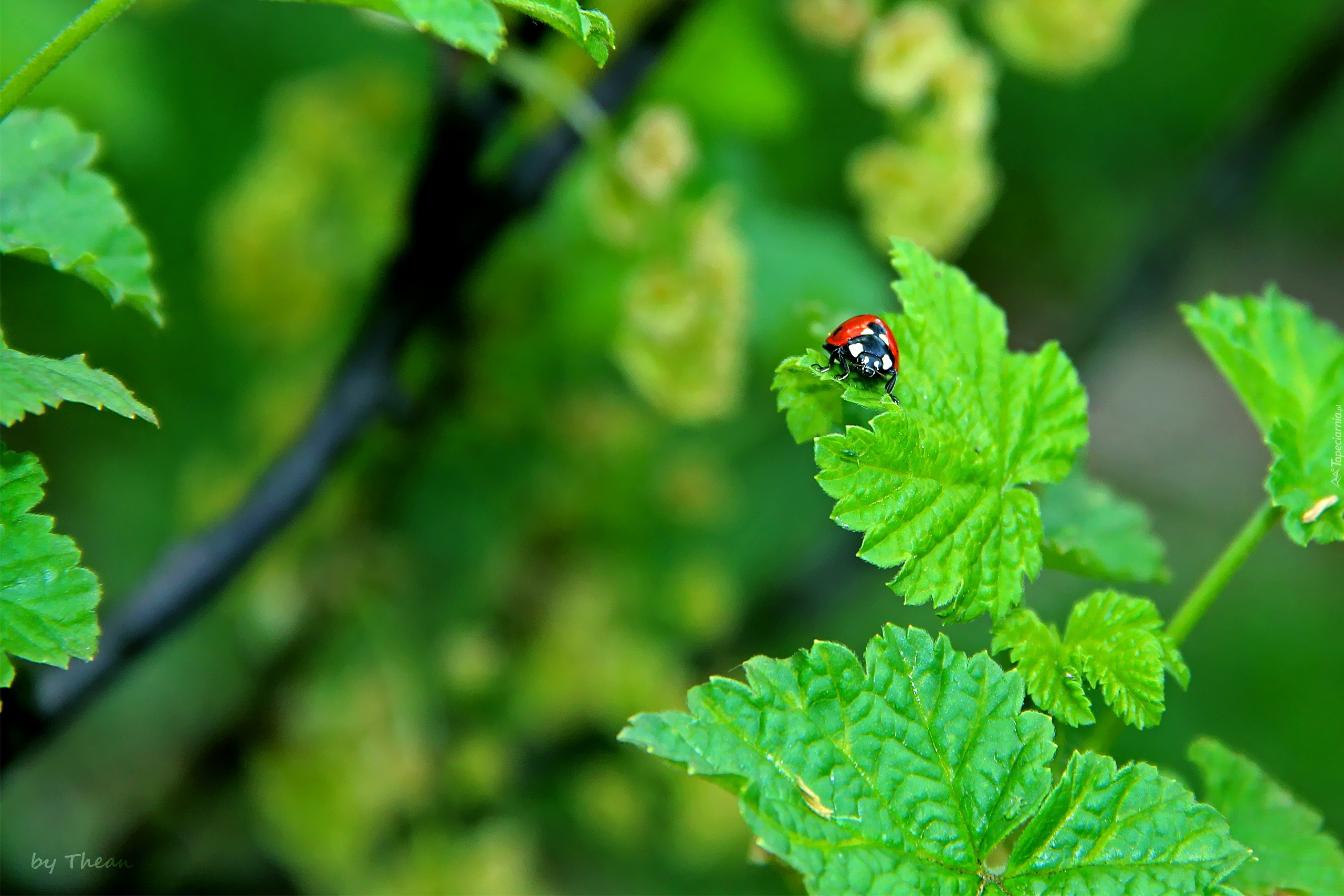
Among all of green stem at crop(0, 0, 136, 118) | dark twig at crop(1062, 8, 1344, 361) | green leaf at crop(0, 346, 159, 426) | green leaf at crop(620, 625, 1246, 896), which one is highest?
dark twig at crop(1062, 8, 1344, 361)

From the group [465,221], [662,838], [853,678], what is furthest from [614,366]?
[853,678]

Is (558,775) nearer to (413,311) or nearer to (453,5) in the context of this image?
(413,311)

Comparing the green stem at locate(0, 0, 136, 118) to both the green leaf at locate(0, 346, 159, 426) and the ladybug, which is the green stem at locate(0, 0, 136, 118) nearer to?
the green leaf at locate(0, 346, 159, 426)

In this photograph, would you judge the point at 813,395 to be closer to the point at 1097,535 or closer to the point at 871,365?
the point at 871,365

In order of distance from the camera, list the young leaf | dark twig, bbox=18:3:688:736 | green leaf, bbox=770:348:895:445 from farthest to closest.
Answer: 1. dark twig, bbox=18:3:688:736
2. green leaf, bbox=770:348:895:445
3. the young leaf

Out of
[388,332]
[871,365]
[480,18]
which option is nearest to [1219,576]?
[871,365]

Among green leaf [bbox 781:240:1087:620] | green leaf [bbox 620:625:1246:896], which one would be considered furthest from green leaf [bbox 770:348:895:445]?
green leaf [bbox 620:625:1246:896]

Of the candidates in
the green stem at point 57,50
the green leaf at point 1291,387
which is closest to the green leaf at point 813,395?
the green leaf at point 1291,387

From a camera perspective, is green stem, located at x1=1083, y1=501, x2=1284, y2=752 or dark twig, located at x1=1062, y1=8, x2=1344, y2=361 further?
dark twig, located at x1=1062, y1=8, x2=1344, y2=361
